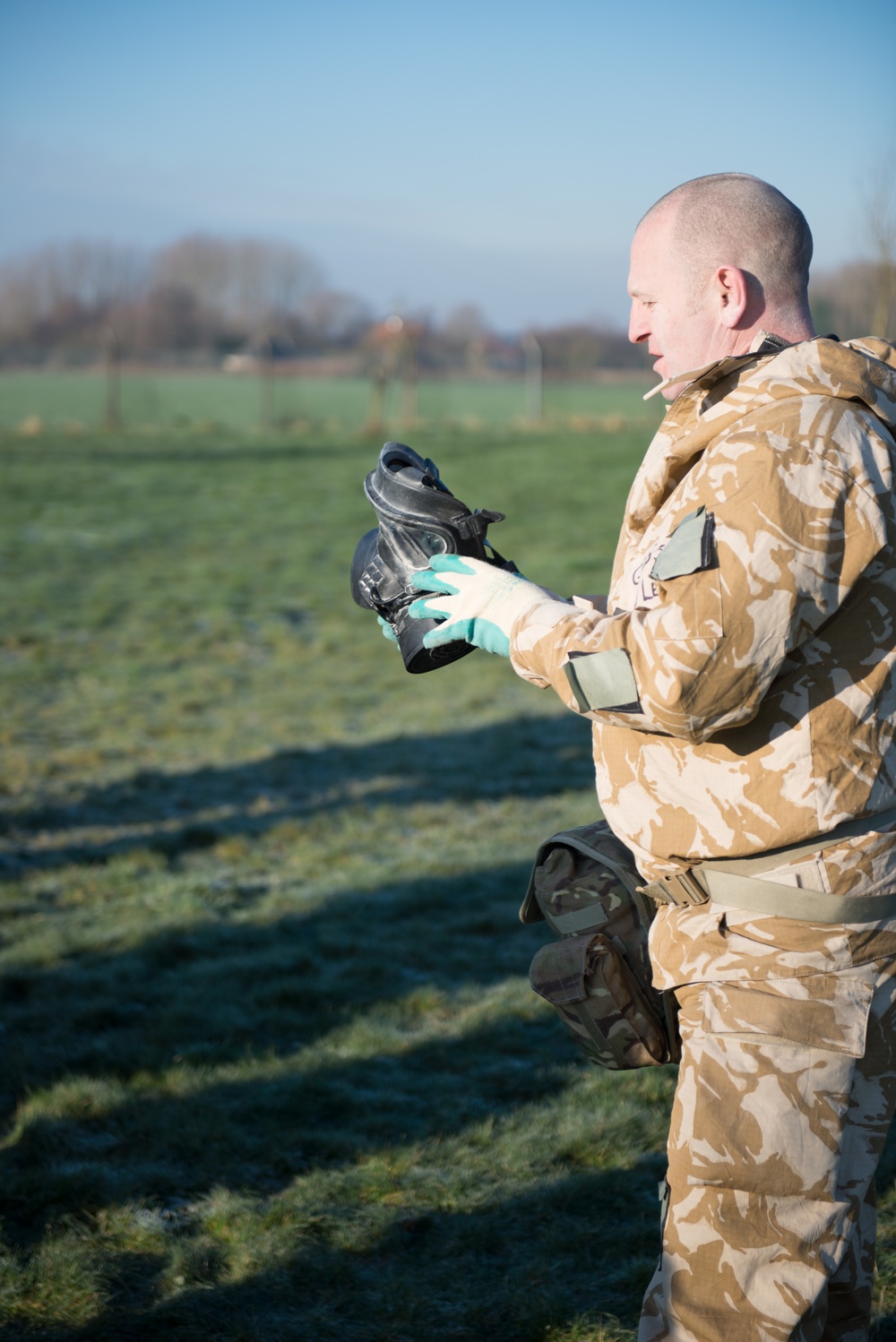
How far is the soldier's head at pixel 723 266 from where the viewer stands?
75.5 inches

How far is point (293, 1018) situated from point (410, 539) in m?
2.43

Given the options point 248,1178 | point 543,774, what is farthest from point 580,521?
point 248,1178

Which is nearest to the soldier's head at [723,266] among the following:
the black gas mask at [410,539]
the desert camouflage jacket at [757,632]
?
the desert camouflage jacket at [757,632]

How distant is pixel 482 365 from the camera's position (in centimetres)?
3875

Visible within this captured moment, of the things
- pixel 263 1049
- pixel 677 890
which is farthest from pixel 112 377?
pixel 677 890

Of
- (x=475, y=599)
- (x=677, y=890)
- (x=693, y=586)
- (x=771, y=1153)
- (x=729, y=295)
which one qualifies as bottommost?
(x=771, y=1153)

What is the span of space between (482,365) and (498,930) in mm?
35497

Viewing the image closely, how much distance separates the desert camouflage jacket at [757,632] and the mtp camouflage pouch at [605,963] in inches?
10.7

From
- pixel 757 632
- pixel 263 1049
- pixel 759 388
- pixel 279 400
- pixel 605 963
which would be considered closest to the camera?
pixel 757 632

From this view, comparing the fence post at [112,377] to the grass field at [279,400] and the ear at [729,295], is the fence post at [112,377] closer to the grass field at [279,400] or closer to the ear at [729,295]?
the grass field at [279,400]

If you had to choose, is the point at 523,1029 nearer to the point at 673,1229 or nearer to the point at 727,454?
the point at 673,1229

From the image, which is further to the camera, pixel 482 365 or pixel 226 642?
pixel 482 365

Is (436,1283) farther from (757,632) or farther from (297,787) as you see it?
(297,787)

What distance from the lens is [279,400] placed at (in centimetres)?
3991
